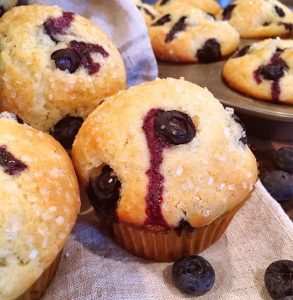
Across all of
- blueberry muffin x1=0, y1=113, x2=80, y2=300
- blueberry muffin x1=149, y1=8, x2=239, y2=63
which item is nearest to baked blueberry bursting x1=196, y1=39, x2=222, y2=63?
blueberry muffin x1=149, y1=8, x2=239, y2=63

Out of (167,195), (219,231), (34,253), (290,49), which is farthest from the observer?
(290,49)

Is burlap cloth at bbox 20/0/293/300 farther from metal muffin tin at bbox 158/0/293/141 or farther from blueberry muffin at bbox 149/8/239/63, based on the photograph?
blueberry muffin at bbox 149/8/239/63

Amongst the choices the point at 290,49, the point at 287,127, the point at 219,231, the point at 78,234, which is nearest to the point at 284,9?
the point at 290,49

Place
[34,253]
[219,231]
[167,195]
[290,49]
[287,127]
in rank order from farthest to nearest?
[290,49]
[287,127]
[219,231]
[167,195]
[34,253]

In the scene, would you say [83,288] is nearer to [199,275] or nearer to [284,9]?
[199,275]

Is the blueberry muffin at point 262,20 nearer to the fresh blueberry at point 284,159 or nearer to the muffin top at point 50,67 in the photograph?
the fresh blueberry at point 284,159
